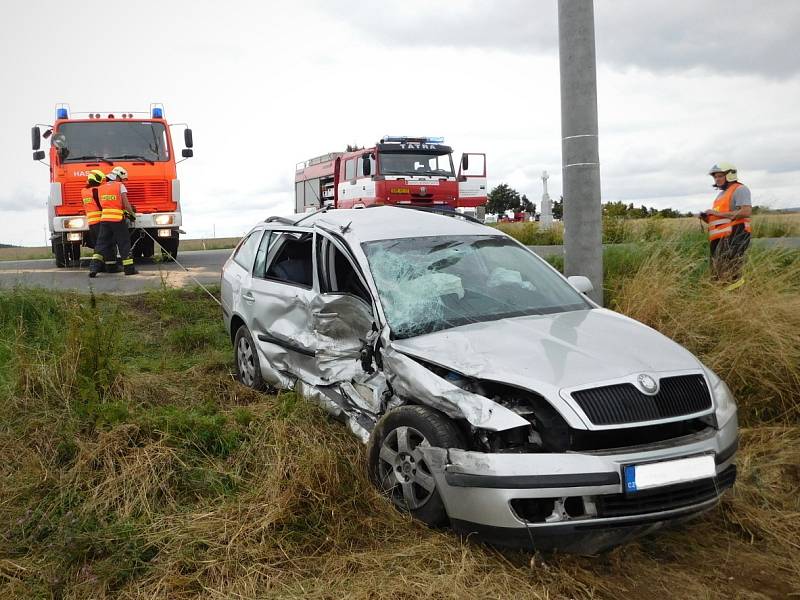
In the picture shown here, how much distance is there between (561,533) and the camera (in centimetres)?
336

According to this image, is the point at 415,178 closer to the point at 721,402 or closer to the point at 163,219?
the point at 163,219

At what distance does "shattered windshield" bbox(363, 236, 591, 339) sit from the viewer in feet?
14.7

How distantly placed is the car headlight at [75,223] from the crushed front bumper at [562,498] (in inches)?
491

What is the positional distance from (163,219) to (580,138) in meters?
9.98

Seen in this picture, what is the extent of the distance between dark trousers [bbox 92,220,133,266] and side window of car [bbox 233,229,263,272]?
21.3 ft

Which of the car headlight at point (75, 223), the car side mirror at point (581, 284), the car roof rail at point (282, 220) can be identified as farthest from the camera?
the car headlight at point (75, 223)

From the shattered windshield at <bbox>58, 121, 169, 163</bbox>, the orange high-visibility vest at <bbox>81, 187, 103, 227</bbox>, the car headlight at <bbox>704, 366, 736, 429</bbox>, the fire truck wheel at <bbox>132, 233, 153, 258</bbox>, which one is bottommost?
the car headlight at <bbox>704, 366, 736, 429</bbox>

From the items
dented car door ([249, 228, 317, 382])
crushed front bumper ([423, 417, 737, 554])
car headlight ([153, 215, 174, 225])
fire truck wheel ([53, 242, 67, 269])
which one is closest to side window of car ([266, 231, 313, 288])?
dented car door ([249, 228, 317, 382])

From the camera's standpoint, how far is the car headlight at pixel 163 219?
1460 cm

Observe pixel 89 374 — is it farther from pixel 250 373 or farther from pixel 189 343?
pixel 189 343

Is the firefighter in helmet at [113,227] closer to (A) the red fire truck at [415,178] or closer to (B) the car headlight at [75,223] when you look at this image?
(B) the car headlight at [75,223]

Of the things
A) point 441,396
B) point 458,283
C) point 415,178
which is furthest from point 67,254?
point 441,396

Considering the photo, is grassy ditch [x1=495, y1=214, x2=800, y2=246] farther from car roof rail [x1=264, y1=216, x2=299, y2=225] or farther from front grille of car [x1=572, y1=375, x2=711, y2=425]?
front grille of car [x1=572, y1=375, x2=711, y2=425]

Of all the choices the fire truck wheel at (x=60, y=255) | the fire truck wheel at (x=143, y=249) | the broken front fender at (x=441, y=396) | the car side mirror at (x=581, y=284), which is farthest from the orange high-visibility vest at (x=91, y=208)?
the broken front fender at (x=441, y=396)
